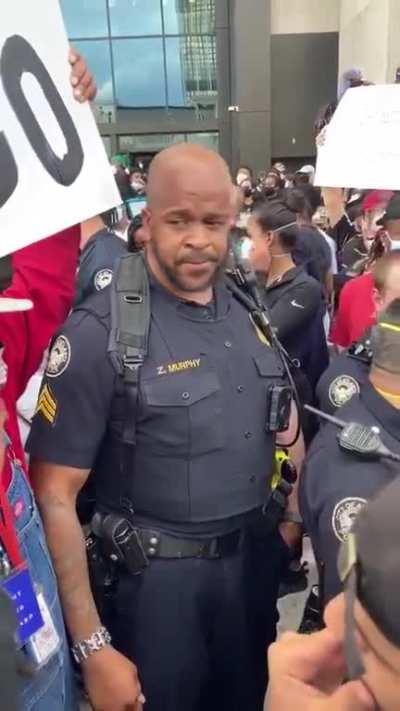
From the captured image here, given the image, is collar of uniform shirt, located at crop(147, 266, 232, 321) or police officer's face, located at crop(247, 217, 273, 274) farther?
police officer's face, located at crop(247, 217, 273, 274)

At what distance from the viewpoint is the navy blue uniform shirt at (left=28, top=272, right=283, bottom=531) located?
183 centimetres

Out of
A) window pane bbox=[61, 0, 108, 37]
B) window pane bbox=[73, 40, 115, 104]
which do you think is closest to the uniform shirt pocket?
window pane bbox=[73, 40, 115, 104]

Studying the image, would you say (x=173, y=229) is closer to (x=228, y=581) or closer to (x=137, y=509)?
(x=137, y=509)

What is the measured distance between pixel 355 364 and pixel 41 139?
1.38 metres

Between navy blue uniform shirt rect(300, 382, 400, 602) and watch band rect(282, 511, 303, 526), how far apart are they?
1.29 ft

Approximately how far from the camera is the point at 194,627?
199 cm

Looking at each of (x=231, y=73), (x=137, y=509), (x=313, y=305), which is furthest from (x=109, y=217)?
(x=231, y=73)

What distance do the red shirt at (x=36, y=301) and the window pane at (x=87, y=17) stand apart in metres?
21.7

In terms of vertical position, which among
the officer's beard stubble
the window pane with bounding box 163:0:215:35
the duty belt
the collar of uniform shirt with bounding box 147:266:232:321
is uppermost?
the window pane with bounding box 163:0:215:35

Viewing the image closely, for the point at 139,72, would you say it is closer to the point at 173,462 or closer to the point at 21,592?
the point at 173,462

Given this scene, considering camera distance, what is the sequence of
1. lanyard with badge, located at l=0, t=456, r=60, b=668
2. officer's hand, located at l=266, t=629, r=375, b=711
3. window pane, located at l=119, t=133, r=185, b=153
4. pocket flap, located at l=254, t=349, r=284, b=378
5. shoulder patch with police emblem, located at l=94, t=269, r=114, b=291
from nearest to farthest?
officer's hand, located at l=266, t=629, r=375, b=711, lanyard with badge, located at l=0, t=456, r=60, b=668, pocket flap, located at l=254, t=349, r=284, b=378, shoulder patch with police emblem, located at l=94, t=269, r=114, b=291, window pane, located at l=119, t=133, r=185, b=153

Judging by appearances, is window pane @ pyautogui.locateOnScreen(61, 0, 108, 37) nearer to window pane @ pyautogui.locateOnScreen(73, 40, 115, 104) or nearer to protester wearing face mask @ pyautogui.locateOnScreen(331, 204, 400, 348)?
window pane @ pyautogui.locateOnScreen(73, 40, 115, 104)

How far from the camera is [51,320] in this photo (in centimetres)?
189

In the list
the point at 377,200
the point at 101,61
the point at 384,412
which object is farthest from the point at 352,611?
the point at 101,61
